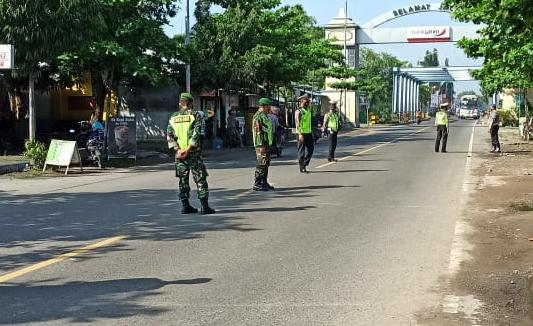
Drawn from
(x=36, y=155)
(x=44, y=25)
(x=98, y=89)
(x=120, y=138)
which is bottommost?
(x=36, y=155)

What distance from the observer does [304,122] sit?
57.5 feet

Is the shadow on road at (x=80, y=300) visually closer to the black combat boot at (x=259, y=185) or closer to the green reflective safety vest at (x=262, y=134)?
the green reflective safety vest at (x=262, y=134)

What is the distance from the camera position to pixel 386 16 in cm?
6006

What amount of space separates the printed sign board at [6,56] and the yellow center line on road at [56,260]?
11368mm

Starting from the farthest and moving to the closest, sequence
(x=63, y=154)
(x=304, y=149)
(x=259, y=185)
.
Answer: (x=63, y=154), (x=304, y=149), (x=259, y=185)

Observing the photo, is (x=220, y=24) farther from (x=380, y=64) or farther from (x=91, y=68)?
(x=380, y=64)

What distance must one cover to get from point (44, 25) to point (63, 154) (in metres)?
3.56

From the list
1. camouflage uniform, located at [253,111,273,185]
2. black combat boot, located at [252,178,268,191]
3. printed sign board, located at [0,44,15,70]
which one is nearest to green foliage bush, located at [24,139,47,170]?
printed sign board, located at [0,44,15,70]

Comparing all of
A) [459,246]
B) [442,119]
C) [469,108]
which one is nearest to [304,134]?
[442,119]

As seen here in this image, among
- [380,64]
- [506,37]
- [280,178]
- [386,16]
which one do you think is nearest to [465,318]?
[506,37]

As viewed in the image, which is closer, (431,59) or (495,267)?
(495,267)

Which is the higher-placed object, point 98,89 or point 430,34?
point 430,34

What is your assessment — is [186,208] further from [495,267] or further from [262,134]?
[495,267]

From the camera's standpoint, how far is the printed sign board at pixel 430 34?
5591cm
